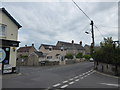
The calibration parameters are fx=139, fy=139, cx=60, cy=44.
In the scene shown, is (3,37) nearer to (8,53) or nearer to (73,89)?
(8,53)

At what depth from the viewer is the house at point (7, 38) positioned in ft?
50.7

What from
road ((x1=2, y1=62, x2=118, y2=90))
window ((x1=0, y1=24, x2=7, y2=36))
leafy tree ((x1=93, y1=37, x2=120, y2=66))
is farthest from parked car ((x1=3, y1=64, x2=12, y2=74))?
leafy tree ((x1=93, y1=37, x2=120, y2=66))

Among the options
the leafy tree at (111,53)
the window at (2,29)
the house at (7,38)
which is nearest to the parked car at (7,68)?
the house at (7,38)

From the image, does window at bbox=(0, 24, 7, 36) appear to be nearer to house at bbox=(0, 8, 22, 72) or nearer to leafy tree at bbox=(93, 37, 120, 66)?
house at bbox=(0, 8, 22, 72)

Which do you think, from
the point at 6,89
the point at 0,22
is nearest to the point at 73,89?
the point at 6,89

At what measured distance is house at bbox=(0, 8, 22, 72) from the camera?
15.5m

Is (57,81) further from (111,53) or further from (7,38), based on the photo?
(111,53)

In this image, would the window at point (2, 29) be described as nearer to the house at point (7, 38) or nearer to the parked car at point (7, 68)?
the house at point (7, 38)

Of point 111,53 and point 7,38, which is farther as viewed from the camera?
point 111,53

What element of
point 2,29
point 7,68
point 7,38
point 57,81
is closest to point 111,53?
point 57,81

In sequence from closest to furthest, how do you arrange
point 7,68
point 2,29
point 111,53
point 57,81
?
point 57,81, point 7,68, point 2,29, point 111,53

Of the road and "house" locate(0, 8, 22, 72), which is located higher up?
"house" locate(0, 8, 22, 72)

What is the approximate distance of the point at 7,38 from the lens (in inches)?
634

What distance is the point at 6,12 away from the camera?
16516 mm
